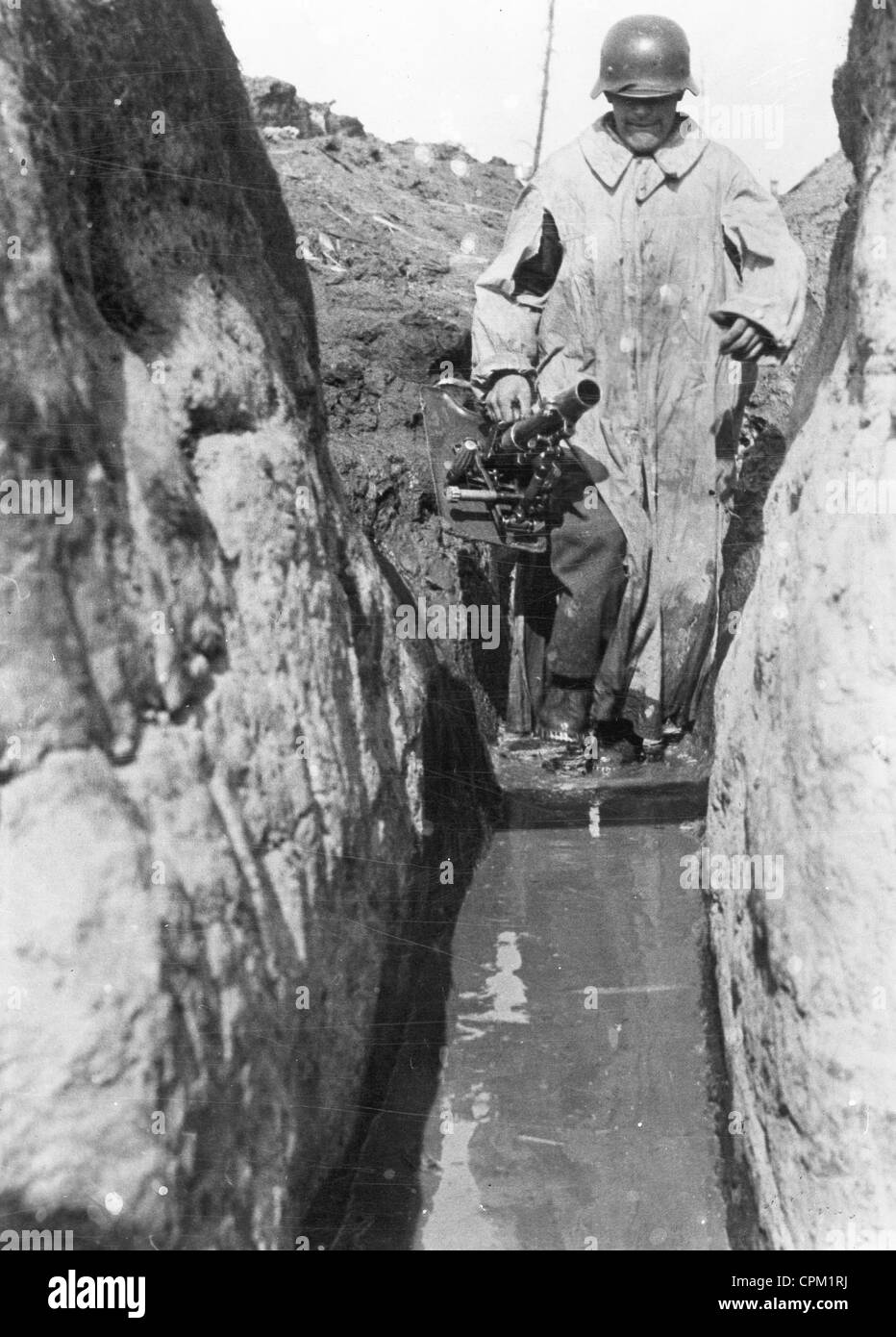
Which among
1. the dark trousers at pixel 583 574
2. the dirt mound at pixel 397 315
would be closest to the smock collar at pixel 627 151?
the dark trousers at pixel 583 574

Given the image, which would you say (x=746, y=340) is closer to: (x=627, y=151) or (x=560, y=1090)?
(x=627, y=151)

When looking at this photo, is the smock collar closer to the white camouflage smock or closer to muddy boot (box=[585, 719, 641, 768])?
the white camouflage smock

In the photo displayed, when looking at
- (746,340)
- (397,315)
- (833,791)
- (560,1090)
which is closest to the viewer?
(833,791)

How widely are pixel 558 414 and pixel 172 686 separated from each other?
2.30 meters

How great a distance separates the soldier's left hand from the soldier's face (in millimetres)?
703

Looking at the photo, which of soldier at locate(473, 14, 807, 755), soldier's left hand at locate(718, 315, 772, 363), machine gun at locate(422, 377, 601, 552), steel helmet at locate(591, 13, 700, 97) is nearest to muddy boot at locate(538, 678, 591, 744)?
soldier at locate(473, 14, 807, 755)

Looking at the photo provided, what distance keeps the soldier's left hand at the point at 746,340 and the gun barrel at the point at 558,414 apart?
1.28 feet

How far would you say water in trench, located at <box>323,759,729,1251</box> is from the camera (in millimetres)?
2473

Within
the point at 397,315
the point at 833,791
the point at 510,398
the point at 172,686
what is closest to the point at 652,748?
the point at 510,398

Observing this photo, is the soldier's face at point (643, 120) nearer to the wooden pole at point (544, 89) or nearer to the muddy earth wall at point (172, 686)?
the wooden pole at point (544, 89)

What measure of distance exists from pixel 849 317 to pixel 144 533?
1.11m

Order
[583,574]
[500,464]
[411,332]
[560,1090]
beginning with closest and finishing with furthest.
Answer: [560,1090] → [500,464] → [583,574] → [411,332]

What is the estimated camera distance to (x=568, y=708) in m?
4.68

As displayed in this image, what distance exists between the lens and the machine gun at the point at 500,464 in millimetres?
4211
